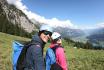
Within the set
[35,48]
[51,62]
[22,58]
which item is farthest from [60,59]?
[35,48]

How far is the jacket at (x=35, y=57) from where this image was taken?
20.9 ft

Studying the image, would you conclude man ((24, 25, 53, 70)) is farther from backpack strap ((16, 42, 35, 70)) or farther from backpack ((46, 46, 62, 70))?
backpack ((46, 46, 62, 70))

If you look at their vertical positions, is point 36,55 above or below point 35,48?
below

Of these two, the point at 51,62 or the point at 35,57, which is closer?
the point at 35,57

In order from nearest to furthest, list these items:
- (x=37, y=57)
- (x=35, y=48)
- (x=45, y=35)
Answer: (x=37, y=57) → (x=35, y=48) → (x=45, y=35)

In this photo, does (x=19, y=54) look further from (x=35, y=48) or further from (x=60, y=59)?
(x=60, y=59)

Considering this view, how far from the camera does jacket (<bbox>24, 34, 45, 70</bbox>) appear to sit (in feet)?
20.9

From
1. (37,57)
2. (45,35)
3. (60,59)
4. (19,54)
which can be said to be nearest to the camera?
(37,57)

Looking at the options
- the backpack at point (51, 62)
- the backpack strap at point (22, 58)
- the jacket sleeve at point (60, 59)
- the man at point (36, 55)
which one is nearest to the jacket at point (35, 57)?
the man at point (36, 55)

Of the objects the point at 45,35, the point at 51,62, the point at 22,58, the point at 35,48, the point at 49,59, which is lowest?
the point at 51,62

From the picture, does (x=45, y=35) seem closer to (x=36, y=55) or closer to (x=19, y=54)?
(x=36, y=55)

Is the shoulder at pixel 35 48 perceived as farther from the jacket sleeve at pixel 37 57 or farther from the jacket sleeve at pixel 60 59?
the jacket sleeve at pixel 60 59

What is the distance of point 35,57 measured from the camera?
6.39m

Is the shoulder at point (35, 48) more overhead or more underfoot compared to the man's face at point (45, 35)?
more underfoot
